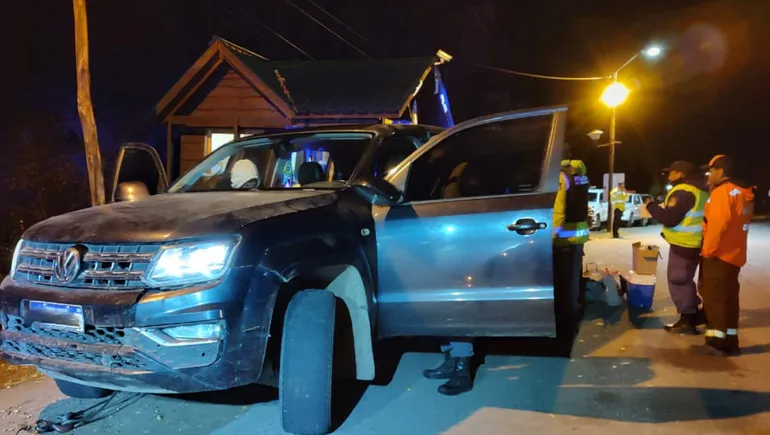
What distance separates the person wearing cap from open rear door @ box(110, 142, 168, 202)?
16.2 feet

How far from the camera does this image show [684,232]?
228 inches

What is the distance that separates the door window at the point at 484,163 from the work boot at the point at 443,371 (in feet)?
4.49

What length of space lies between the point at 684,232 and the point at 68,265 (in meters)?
5.54

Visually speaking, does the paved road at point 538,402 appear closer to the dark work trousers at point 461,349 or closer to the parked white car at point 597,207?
the dark work trousers at point 461,349

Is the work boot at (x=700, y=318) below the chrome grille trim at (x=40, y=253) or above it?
below

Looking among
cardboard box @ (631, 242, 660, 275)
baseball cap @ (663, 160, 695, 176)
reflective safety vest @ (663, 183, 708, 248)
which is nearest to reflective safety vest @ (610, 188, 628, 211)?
cardboard box @ (631, 242, 660, 275)

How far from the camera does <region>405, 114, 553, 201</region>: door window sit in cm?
423

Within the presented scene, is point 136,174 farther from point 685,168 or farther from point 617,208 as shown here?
point 617,208

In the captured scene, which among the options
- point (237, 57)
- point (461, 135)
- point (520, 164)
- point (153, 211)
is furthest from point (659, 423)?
point (237, 57)

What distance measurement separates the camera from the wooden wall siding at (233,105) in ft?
46.7

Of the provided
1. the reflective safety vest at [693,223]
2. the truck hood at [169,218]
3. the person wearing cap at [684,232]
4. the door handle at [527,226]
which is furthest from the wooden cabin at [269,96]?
the truck hood at [169,218]

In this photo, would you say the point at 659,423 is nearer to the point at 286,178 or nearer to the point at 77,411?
the point at 286,178

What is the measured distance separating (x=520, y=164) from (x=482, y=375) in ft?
8.01

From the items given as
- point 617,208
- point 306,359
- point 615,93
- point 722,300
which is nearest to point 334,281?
point 306,359
